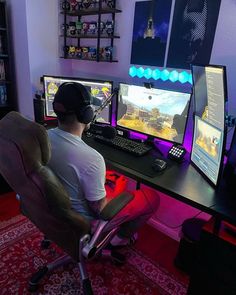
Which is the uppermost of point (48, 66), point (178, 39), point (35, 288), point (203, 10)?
point (203, 10)

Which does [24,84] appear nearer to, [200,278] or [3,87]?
[3,87]

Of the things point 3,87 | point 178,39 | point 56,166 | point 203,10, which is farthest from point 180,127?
point 3,87

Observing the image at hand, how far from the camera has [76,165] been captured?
1082mm

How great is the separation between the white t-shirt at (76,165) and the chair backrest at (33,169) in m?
0.13

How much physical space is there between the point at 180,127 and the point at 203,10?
74 centimetres

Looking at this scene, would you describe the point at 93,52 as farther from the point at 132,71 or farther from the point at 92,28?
the point at 132,71

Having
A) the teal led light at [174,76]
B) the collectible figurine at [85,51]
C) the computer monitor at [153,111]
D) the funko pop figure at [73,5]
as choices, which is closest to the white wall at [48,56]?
the collectible figurine at [85,51]

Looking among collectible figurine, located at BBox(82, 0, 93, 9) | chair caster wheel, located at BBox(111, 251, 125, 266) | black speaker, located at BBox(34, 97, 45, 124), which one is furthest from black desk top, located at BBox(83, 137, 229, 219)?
collectible figurine, located at BBox(82, 0, 93, 9)

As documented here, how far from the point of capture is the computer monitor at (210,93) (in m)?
1.11

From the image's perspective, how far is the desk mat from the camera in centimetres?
137

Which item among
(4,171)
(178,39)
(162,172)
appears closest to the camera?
(4,171)

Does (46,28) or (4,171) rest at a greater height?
(46,28)

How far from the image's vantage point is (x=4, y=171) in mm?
1020

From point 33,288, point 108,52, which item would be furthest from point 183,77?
point 33,288
